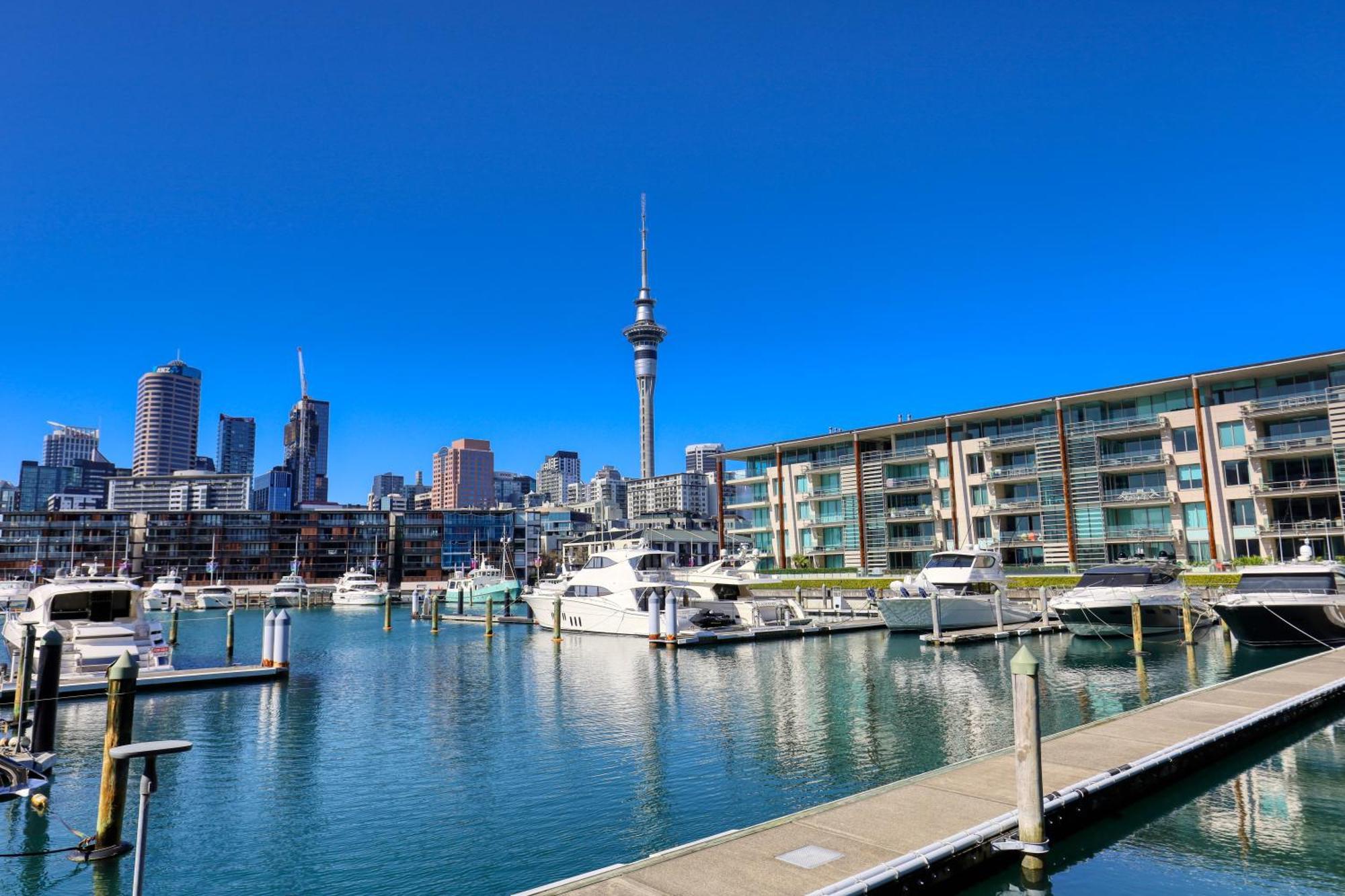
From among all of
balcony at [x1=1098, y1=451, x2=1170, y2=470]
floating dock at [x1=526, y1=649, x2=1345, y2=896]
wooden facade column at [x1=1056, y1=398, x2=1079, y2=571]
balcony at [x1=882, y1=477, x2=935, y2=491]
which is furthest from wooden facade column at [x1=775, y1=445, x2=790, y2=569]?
floating dock at [x1=526, y1=649, x2=1345, y2=896]

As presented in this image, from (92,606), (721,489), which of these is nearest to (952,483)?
(721,489)

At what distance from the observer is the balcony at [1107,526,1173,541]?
2313 inches

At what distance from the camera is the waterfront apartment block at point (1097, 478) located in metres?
54.5

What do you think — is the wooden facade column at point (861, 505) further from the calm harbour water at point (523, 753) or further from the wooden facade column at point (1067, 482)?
the calm harbour water at point (523, 753)

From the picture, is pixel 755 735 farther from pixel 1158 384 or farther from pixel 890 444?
pixel 890 444

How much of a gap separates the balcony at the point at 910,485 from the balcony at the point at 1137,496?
14559 millimetres

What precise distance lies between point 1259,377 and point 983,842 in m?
58.9

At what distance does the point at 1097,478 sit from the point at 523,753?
179 ft

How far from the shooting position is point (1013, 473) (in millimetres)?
67375

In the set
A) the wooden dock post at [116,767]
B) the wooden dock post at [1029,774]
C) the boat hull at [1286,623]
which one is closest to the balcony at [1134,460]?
the boat hull at [1286,623]

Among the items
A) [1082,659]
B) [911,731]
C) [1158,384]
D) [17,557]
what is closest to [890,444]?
[1158,384]

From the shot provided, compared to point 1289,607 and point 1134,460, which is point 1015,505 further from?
point 1289,607

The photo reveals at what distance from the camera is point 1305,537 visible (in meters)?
52.9

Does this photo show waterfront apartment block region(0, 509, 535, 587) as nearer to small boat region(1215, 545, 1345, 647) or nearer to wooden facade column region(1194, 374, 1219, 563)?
wooden facade column region(1194, 374, 1219, 563)
